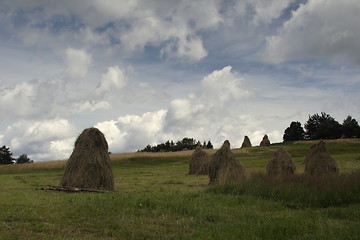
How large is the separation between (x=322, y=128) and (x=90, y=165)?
10257cm

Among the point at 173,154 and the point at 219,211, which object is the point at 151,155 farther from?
the point at 219,211

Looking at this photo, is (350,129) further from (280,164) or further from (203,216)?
(203,216)

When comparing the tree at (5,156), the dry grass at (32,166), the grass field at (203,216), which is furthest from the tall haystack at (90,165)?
the tree at (5,156)

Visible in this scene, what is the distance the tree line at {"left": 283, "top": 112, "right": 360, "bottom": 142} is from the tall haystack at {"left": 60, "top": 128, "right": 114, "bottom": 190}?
10003 cm

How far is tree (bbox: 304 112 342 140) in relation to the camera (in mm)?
109275

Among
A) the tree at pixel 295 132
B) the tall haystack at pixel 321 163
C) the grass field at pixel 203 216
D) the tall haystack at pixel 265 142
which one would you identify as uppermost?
the tree at pixel 295 132

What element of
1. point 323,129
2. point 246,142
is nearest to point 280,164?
point 246,142

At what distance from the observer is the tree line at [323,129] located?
109 metres

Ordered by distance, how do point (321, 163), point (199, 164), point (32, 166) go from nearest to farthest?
point (321, 163) < point (199, 164) < point (32, 166)

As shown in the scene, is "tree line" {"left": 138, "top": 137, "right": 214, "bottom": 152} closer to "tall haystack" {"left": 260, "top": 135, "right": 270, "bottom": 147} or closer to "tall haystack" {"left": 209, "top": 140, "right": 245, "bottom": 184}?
"tall haystack" {"left": 260, "top": 135, "right": 270, "bottom": 147}

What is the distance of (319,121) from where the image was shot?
124 meters

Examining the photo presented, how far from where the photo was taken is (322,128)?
111 meters

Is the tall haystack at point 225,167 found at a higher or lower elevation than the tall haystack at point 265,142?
lower

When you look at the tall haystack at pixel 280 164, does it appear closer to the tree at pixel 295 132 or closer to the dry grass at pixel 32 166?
the dry grass at pixel 32 166
